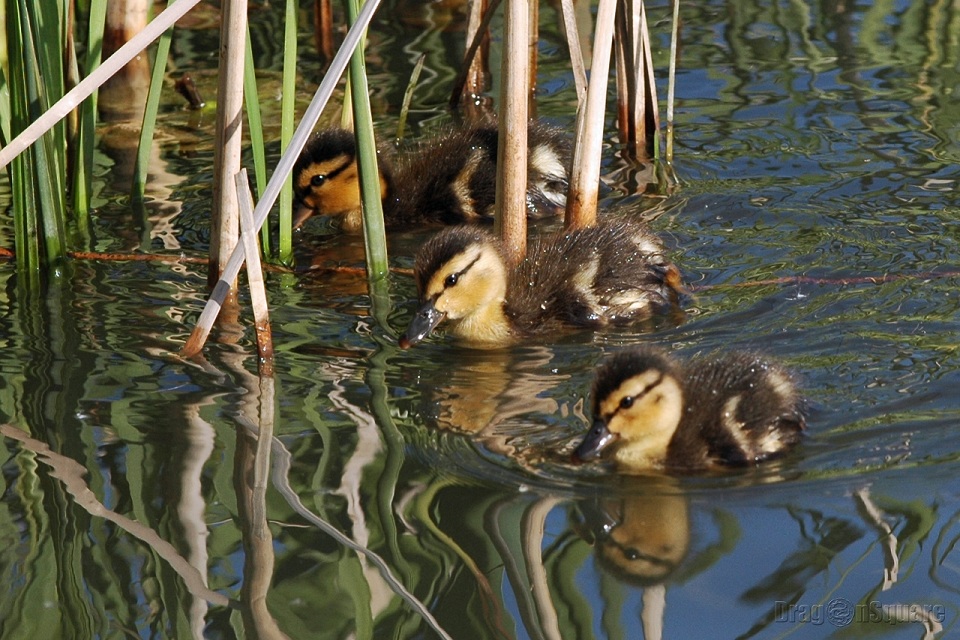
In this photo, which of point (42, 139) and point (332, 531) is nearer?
→ point (332, 531)

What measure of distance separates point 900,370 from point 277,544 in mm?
1742

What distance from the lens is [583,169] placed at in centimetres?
409

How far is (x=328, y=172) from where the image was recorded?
504cm

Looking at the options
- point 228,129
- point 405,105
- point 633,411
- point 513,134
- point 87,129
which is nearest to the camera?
point 633,411

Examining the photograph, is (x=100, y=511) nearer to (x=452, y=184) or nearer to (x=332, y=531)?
(x=332, y=531)

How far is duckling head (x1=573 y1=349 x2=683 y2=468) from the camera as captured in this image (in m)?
3.13

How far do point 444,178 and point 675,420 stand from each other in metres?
2.07

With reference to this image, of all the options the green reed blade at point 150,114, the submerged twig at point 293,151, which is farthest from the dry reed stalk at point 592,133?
the green reed blade at point 150,114

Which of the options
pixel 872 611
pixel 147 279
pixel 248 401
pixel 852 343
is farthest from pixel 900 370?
pixel 147 279

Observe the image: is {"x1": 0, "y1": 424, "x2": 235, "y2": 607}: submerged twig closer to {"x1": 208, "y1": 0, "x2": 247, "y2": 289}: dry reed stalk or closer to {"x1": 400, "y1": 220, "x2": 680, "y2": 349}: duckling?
{"x1": 208, "y1": 0, "x2": 247, "y2": 289}: dry reed stalk

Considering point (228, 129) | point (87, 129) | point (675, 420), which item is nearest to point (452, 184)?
point (87, 129)

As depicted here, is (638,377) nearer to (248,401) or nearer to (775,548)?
(775,548)
